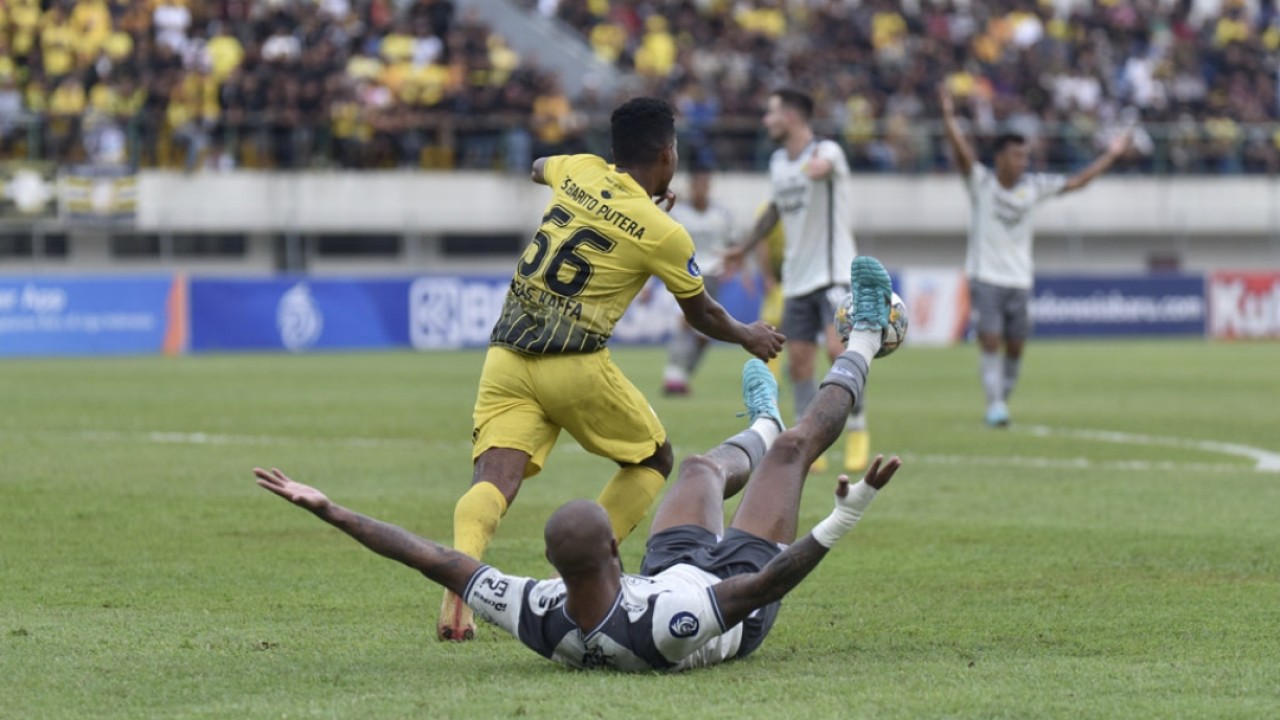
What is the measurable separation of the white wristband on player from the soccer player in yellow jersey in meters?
1.32

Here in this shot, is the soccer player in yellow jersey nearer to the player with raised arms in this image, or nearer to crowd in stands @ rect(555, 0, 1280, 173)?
the player with raised arms

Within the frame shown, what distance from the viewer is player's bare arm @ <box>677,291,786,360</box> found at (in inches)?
275

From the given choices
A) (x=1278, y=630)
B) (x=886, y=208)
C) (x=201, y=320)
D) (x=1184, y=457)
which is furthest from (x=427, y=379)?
(x=886, y=208)

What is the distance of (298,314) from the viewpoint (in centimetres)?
3145

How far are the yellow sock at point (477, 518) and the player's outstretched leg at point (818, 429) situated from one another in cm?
91

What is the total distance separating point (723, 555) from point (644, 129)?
66.9 inches

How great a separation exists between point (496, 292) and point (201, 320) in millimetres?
5079

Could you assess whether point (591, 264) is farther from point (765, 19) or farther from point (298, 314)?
point (765, 19)

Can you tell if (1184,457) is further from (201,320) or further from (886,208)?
(886,208)

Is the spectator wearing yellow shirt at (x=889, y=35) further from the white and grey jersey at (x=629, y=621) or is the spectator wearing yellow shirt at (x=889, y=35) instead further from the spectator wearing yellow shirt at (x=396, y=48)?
the white and grey jersey at (x=629, y=621)

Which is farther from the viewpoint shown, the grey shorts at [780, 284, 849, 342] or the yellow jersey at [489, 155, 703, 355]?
the grey shorts at [780, 284, 849, 342]

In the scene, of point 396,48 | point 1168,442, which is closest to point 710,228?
point 1168,442

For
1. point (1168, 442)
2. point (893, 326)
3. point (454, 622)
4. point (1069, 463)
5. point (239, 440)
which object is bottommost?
point (239, 440)

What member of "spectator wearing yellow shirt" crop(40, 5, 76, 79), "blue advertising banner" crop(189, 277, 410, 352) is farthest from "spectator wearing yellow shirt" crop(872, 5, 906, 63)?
"spectator wearing yellow shirt" crop(40, 5, 76, 79)
